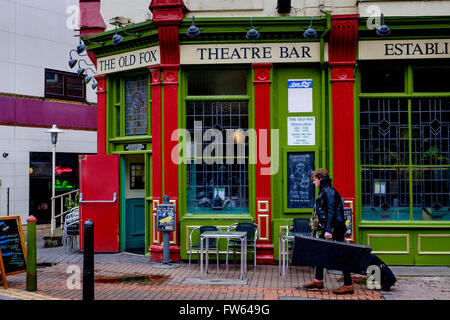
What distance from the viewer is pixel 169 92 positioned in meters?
10.8

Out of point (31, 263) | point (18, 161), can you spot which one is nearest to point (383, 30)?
point (31, 263)

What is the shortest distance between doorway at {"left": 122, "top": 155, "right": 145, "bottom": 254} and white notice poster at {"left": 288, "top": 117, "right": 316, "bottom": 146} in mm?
3736

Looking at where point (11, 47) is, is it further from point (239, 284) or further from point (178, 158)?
point (239, 284)

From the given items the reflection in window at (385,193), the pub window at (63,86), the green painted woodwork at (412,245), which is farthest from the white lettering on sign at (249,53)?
the pub window at (63,86)

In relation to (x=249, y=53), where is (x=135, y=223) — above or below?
below

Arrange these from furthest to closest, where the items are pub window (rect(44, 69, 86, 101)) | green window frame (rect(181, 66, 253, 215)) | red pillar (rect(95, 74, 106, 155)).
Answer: pub window (rect(44, 69, 86, 101)) < red pillar (rect(95, 74, 106, 155)) < green window frame (rect(181, 66, 253, 215))

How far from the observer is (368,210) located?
10.5 metres

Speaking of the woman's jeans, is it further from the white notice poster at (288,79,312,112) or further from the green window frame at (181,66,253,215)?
the white notice poster at (288,79,312,112)

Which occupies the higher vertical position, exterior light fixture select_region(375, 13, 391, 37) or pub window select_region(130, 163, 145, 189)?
exterior light fixture select_region(375, 13, 391, 37)

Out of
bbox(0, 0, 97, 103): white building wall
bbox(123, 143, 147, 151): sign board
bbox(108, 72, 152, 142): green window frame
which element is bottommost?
bbox(123, 143, 147, 151): sign board

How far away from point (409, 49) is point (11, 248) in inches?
317

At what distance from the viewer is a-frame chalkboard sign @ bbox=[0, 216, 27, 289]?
852 centimetres

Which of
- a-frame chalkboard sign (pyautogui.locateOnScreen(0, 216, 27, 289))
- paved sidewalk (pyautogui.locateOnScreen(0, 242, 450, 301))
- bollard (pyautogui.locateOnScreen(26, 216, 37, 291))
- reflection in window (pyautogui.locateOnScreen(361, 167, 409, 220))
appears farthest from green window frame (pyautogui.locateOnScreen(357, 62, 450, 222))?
a-frame chalkboard sign (pyautogui.locateOnScreen(0, 216, 27, 289))

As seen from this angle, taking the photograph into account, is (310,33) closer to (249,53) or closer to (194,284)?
(249,53)
